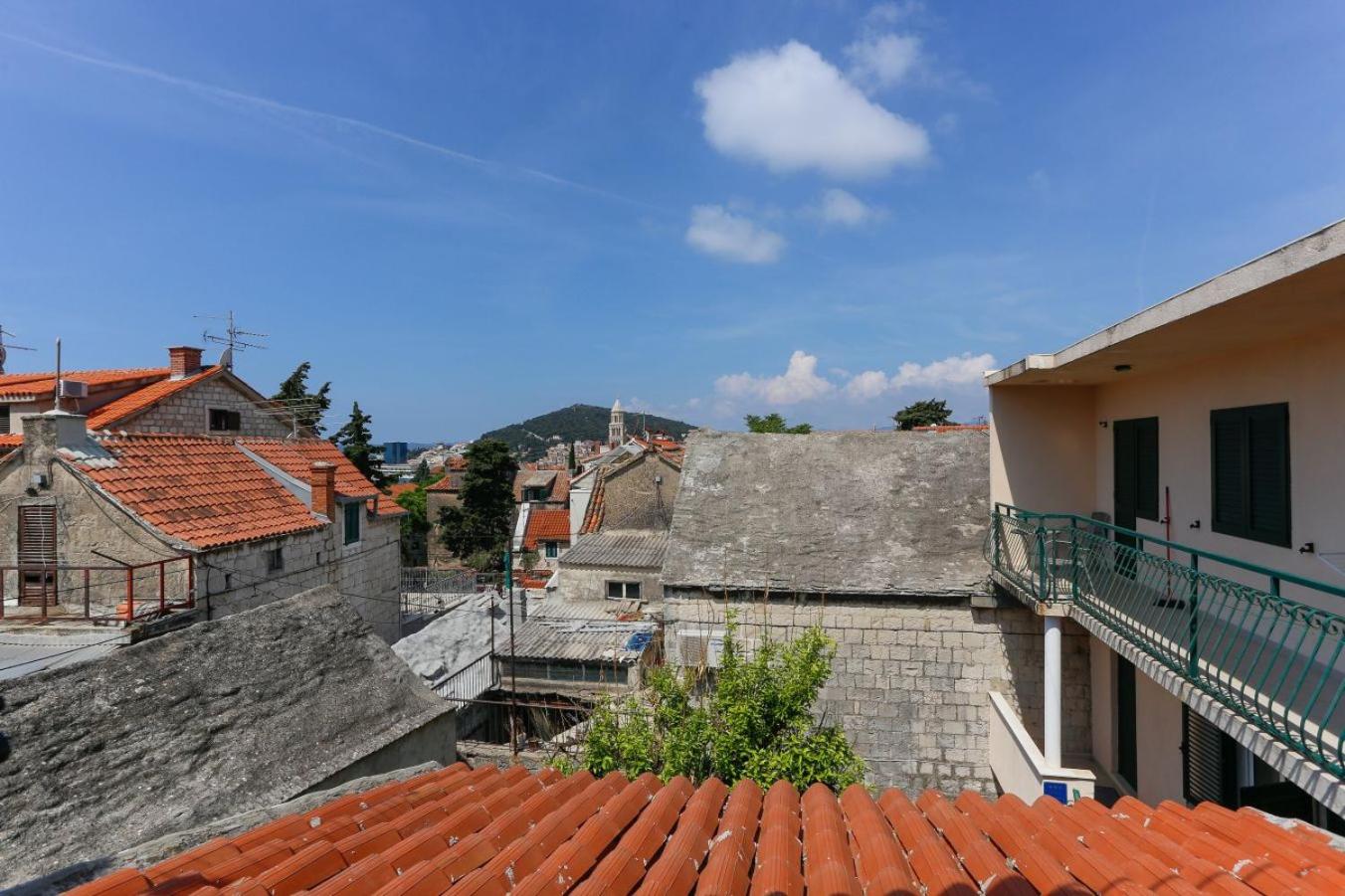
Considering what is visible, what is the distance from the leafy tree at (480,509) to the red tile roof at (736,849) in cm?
4350

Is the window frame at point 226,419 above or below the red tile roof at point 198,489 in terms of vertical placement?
above

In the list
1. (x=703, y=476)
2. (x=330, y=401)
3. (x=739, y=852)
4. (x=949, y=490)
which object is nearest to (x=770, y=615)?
(x=703, y=476)

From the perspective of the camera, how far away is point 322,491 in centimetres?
1838

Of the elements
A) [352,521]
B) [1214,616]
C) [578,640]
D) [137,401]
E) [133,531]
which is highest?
[137,401]

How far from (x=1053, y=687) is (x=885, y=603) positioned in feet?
8.04

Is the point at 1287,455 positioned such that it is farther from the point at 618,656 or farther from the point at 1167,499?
the point at 618,656

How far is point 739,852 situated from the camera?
3.40m

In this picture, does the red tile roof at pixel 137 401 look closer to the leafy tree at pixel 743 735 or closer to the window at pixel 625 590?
the window at pixel 625 590

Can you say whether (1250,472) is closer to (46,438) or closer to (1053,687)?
(1053,687)

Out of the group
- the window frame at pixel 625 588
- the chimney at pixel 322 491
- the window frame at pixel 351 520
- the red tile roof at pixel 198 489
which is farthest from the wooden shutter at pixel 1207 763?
the window frame at pixel 625 588

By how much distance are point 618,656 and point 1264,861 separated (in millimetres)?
13678

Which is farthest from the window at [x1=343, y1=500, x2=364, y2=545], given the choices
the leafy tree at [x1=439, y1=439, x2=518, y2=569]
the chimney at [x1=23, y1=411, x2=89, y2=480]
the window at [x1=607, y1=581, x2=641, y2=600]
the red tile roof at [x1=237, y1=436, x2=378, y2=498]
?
the leafy tree at [x1=439, y1=439, x2=518, y2=569]

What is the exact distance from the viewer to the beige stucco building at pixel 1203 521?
15.0ft

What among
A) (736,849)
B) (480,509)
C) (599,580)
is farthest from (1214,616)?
(480,509)
